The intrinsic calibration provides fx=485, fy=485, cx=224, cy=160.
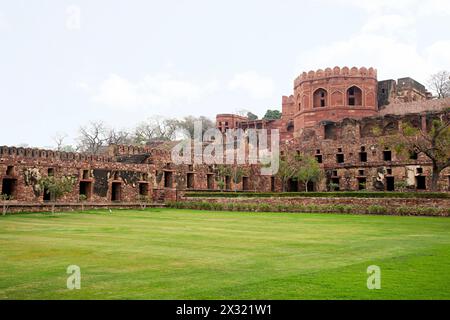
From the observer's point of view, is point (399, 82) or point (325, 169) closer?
point (325, 169)

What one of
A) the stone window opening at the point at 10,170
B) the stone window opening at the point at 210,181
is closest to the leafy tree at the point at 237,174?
the stone window opening at the point at 210,181

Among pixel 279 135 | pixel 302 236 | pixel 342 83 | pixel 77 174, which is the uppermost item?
pixel 342 83

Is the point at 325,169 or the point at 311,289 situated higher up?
the point at 325,169

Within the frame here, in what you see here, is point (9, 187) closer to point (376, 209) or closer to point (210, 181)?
point (210, 181)

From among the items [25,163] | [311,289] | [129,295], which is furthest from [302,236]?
[25,163]

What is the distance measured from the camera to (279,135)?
63.6 meters

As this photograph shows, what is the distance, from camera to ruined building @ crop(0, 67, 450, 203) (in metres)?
30.1

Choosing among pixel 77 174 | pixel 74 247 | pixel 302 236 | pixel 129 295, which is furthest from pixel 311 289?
pixel 77 174

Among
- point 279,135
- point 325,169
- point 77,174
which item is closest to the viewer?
point 77,174

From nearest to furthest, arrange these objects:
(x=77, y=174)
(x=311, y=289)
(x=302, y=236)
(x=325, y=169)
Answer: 1. (x=311, y=289)
2. (x=302, y=236)
3. (x=77, y=174)
4. (x=325, y=169)

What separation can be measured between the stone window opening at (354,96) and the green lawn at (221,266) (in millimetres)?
43044

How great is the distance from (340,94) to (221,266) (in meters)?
48.6

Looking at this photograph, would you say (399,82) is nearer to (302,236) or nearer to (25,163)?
(25,163)
